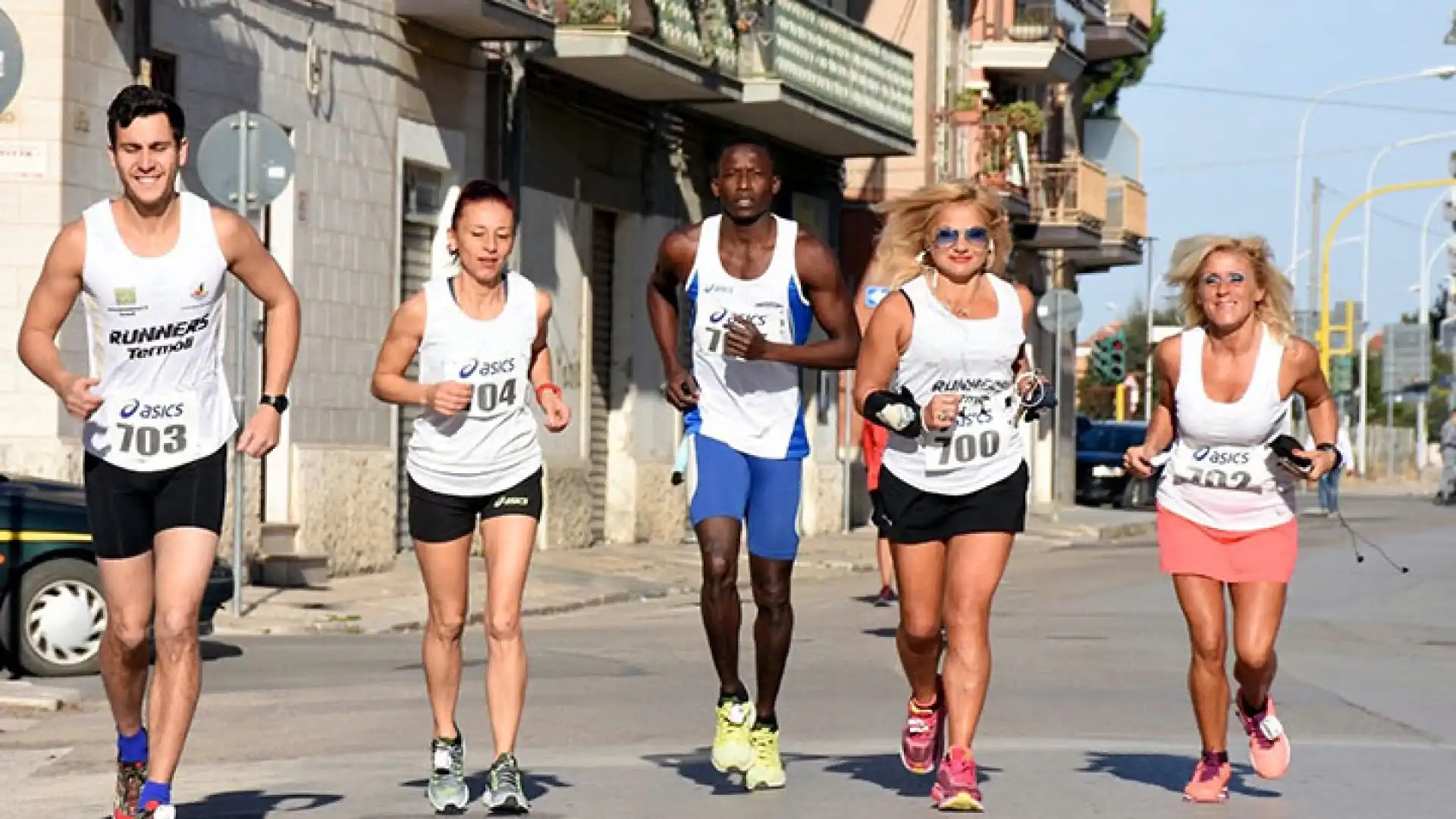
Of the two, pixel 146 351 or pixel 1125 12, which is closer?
pixel 146 351

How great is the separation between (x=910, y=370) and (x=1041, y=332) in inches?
1706

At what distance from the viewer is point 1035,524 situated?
137ft

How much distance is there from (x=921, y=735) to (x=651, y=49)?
63.2 feet

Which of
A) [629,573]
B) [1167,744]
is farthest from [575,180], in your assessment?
[1167,744]

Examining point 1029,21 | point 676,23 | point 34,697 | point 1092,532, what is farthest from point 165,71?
point 1029,21

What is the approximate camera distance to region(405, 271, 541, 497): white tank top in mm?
8969

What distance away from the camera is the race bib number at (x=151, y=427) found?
315 inches

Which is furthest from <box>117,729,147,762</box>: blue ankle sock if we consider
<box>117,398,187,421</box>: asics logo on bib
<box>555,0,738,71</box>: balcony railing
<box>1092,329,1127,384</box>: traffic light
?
<box>1092,329,1127,384</box>: traffic light

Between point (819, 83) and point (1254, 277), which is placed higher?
point (819, 83)

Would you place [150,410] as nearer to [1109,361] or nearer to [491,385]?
[491,385]

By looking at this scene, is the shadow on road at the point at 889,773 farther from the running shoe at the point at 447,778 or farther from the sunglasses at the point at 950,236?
the sunglasses at the point at 950,236

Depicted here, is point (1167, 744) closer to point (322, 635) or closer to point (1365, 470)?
point (322, 635)

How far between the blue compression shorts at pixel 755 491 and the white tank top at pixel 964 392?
546mm

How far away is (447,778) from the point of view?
8.80 m
